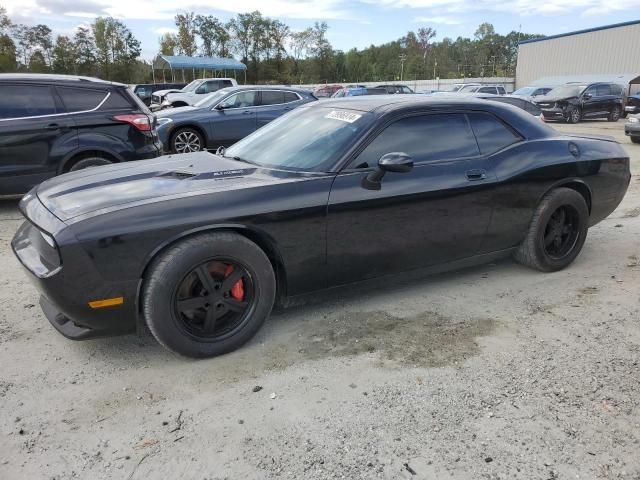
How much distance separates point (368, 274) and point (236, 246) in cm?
99

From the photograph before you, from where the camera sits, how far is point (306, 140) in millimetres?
3652

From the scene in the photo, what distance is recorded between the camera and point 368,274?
348 centimetres

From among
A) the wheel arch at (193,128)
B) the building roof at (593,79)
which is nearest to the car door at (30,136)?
the wheel arch at (193,128)

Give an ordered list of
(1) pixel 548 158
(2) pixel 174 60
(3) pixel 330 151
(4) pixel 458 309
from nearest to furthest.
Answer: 1. (3) pixel 330 151
2. (4) pixel 458 309
3. (1) pixel 548 158
4. (2) pixel 174 60

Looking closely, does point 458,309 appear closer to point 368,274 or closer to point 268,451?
point 368,274

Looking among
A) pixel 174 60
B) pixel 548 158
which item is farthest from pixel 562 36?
pixel 548 158

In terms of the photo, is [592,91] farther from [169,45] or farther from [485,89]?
[169,45]

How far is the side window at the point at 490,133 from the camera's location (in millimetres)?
3926

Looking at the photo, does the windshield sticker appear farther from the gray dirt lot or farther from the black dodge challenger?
the gray dirt lot

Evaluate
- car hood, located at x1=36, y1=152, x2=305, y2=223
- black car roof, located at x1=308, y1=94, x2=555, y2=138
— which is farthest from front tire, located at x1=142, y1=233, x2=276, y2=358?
black car roof, located at x1=308, y1=94, x2=555, y2=138

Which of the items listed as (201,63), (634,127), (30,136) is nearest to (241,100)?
(30,136)

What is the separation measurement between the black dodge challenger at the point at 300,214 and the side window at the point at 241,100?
23.4 ft

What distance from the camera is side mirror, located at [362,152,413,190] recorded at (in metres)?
3.23

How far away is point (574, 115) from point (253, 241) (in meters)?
21.0
